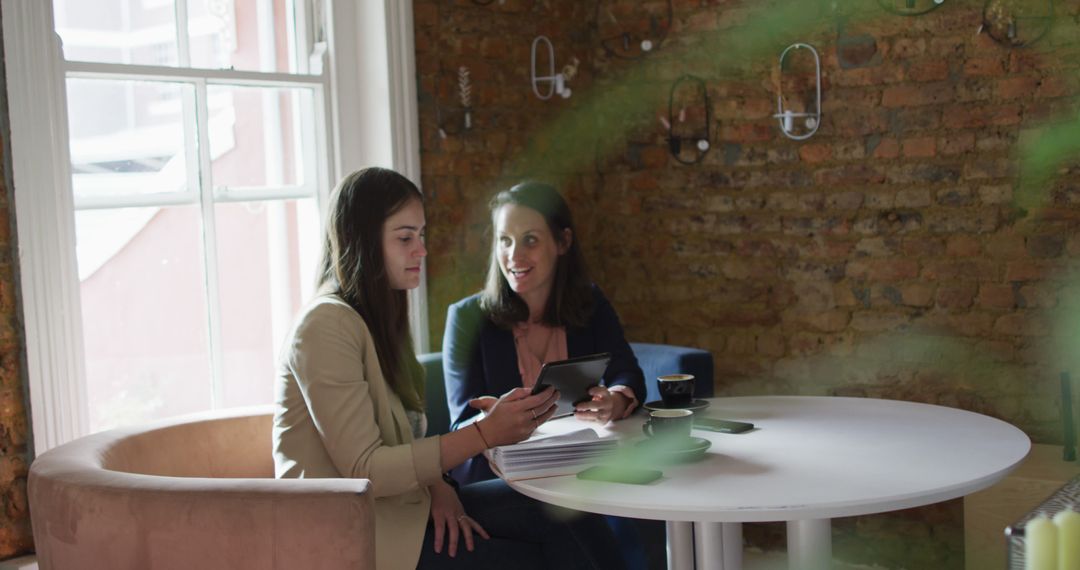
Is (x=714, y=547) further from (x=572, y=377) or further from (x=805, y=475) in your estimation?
(x=572, y=377)

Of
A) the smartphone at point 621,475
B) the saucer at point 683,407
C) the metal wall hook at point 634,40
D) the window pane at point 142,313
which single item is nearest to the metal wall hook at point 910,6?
the metal wall hook at point 634,40

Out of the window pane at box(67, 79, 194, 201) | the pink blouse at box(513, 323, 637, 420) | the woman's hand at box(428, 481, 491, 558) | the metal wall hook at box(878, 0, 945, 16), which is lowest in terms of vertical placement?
the woman's hand at box(428, 481, 491, 558)

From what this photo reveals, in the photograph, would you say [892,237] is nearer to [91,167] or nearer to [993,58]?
[993,58]

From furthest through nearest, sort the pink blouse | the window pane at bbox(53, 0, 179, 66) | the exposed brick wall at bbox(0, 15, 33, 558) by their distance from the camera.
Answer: the pink blouse, the window pane at bbox(53, 0, 179, 66), the exposed brick wall at bbox(0, 15, 33, 558)

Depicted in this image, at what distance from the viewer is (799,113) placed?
11.8ft

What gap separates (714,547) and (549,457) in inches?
15.0

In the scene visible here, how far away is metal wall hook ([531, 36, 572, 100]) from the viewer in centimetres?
387

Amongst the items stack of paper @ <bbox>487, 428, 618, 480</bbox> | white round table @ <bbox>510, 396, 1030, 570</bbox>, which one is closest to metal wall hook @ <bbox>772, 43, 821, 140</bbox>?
white round table @ <bbox>510, 396, 1030, 570</bbox>

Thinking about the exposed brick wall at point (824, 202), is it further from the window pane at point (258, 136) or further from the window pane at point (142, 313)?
the window pane at point (142, 313)

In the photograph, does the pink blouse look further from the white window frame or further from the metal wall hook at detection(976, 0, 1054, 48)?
the metal wall hook at detection(976, 0, 1054, 48)

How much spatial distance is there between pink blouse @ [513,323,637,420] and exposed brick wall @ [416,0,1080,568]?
0.67 metres

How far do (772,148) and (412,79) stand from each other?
1.20 meters

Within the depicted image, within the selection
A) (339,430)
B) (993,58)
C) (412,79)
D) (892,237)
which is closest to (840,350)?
(892,237)

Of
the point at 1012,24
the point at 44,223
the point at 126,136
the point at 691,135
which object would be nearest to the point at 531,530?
the point at 44,223
